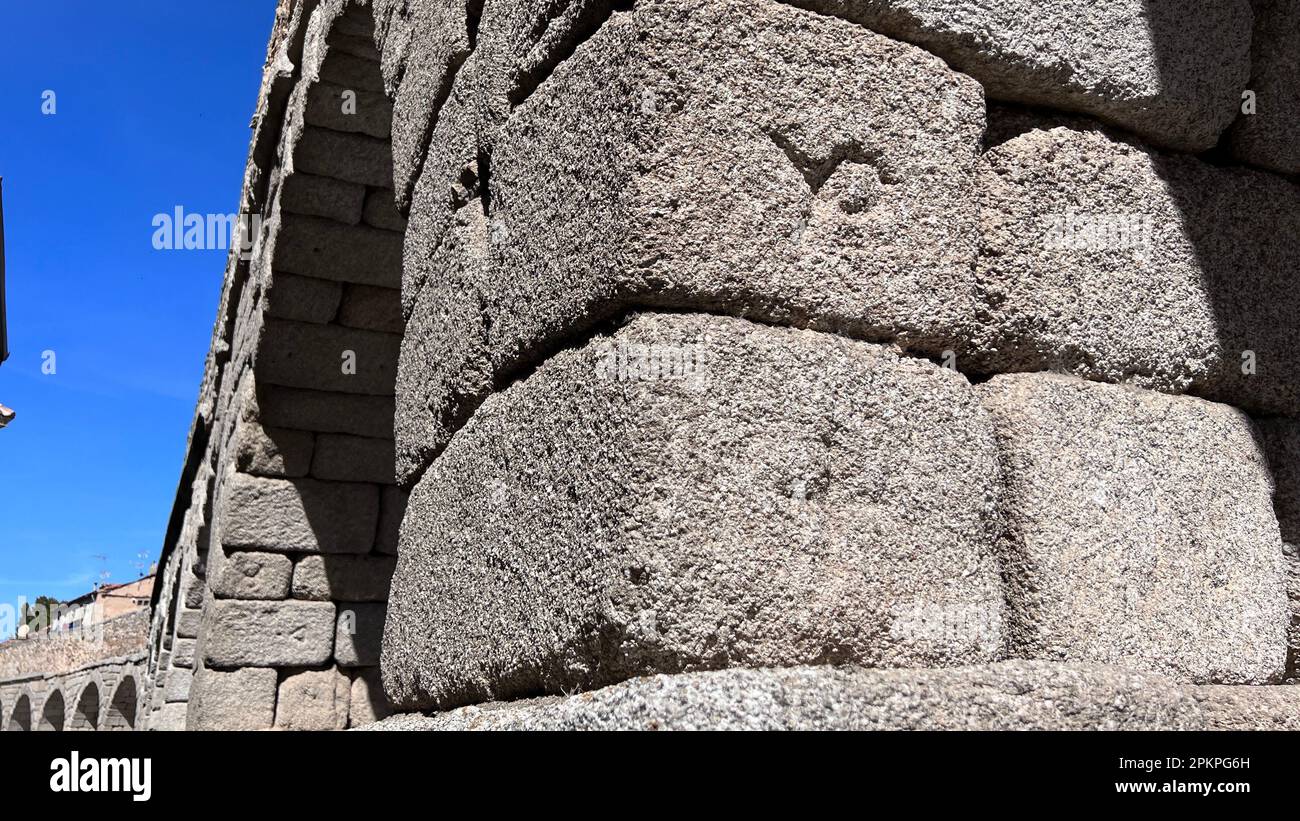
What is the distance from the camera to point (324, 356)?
5496 mm

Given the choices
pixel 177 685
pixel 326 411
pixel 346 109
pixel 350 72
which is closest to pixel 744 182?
pixel 350 72

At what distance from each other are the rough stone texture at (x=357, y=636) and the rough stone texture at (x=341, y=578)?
0.08m

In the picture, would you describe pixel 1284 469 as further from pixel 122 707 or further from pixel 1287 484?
pixel 122 707

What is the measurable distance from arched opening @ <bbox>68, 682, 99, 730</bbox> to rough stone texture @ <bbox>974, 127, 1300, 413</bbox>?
12.5 metres

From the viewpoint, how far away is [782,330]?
1.47 m

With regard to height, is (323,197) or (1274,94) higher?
(323,197)

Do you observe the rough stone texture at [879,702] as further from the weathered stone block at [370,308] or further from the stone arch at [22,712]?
the stone arch at [22,712]

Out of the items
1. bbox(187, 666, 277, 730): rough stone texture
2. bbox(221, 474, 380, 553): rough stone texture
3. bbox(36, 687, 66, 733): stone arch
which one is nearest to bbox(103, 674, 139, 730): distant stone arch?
bbox(36, 687, 66, 733): stone arch

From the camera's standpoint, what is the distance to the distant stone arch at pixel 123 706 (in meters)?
10.6

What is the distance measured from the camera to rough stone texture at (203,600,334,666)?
5375 mm

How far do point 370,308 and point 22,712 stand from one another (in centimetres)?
1435

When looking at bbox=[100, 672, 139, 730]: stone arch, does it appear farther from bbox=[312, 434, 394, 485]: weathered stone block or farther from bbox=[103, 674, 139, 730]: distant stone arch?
bbox=[312, 434, 394, 485]: weathered stone block
